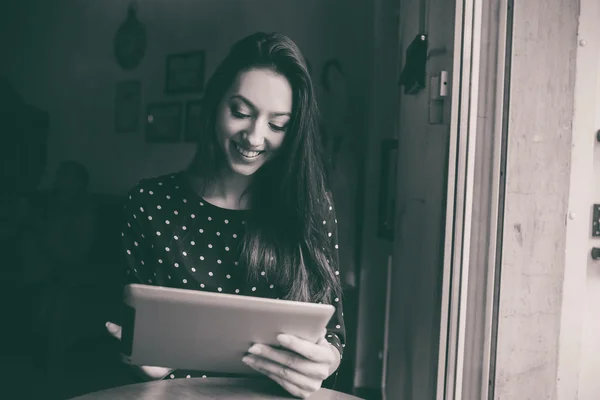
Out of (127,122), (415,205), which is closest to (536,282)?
(415,205)

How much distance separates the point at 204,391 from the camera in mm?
1308

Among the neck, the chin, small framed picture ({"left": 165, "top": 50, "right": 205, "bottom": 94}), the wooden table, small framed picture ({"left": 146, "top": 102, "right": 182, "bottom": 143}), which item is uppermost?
small framed picture ({"left": 165, "top": 50, "right": 205, "bottom": 94})

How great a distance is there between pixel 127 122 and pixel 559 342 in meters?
3.98

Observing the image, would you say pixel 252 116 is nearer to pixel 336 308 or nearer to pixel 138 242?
pixel 138 242

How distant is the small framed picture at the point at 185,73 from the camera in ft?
14.9

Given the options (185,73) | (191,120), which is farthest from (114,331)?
(185,73)

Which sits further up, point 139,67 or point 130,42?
point 130,42

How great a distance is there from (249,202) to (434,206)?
2.01ft

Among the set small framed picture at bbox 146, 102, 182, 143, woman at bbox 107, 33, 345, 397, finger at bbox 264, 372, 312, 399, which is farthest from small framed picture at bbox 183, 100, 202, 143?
finger at bbox 264, 372, 312, 399

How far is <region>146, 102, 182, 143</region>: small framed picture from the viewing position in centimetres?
463

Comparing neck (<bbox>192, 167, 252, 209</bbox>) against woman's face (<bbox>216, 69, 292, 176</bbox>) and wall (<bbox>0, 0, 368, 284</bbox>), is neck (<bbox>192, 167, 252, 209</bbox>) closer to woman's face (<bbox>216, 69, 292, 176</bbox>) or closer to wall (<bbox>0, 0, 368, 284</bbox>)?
woman's face (<bbox>216, 69, 292, 176</bbox>)

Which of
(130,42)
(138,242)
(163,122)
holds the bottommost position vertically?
(138,242)

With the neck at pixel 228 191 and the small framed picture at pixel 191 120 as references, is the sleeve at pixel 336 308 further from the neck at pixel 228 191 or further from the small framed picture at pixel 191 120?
the small framed picture at pixel 191 120

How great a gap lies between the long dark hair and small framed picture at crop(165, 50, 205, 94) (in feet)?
9.76
